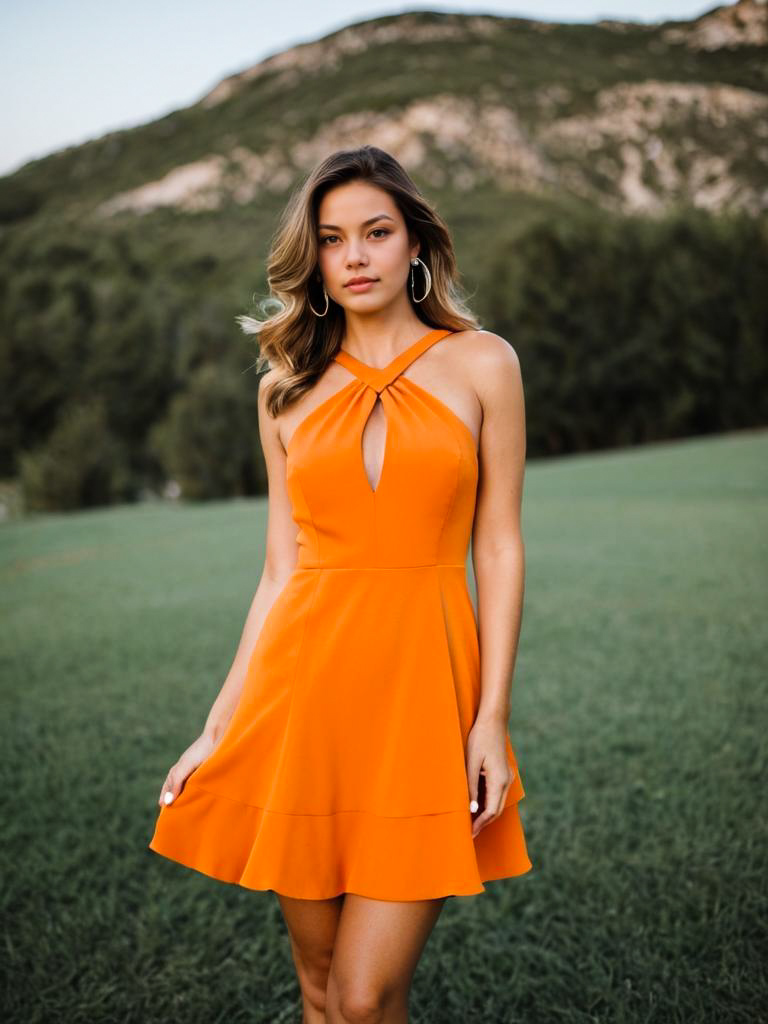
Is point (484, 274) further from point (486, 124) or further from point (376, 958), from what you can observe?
point (486, 124)

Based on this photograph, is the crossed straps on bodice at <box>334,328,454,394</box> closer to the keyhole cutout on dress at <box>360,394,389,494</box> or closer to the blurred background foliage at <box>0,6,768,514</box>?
the keyhole cutout on dress at <box>360,394,389,494</box>

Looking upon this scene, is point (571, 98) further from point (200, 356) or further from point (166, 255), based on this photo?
point (200, 356)

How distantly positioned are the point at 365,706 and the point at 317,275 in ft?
3.35

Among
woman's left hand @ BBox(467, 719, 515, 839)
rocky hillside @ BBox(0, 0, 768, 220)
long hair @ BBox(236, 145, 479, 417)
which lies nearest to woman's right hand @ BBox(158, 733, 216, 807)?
woman's left hand @ BBox(467, 719, 515, 839)

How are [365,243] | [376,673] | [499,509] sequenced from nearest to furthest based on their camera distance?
[376,673] → [499,509] → [365,243]

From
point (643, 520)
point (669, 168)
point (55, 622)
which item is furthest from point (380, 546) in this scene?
point (669, 168)

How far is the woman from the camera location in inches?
62.7

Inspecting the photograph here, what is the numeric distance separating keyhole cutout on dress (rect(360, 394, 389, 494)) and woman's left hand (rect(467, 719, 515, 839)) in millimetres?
525

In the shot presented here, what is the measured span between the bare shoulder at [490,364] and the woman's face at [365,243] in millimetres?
232

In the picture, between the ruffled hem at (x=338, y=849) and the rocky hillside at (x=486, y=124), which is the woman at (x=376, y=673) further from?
the rocky hillside at (x=486, y=124)

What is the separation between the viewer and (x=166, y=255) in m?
42.1

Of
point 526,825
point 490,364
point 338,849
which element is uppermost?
point 490,364

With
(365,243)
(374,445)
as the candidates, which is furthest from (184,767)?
(365,243)

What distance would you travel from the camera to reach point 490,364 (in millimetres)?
1753
